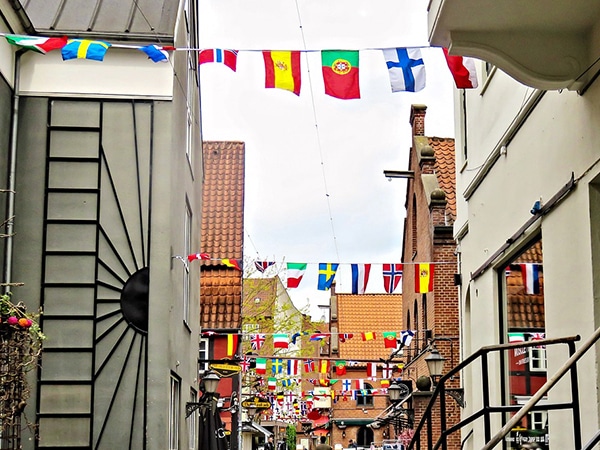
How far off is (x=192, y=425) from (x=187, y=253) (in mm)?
3829

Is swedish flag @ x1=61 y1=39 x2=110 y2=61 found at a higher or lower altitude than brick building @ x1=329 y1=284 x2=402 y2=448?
higher

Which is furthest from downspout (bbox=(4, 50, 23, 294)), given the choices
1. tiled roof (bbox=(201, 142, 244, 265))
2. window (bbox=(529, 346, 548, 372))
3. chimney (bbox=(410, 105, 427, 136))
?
chimney (bbox=(410, 105, 427, 136))

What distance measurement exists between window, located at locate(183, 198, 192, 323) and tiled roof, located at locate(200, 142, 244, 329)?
41.4ft

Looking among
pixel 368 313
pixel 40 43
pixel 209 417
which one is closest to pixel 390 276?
pixel 209 417

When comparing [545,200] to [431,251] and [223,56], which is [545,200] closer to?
[223,56]

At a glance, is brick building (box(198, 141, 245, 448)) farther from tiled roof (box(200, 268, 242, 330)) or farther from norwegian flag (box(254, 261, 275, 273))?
norwegian flag (box(254, 261, 275, 273))

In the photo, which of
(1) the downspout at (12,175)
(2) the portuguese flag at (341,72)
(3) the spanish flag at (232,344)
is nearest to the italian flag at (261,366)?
(3) the spanish flag at (232,344)

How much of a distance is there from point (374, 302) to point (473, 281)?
5295cm

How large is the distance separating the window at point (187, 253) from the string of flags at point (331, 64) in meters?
6.93

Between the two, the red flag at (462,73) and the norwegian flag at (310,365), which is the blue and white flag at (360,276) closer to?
the red flag at (462,73)

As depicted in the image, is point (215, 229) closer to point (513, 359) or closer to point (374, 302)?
point (513, 359)

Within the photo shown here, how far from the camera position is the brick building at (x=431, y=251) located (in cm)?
2597

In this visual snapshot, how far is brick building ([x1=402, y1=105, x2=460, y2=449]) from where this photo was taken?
2597 cm

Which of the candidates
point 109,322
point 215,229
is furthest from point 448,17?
point 215,229
